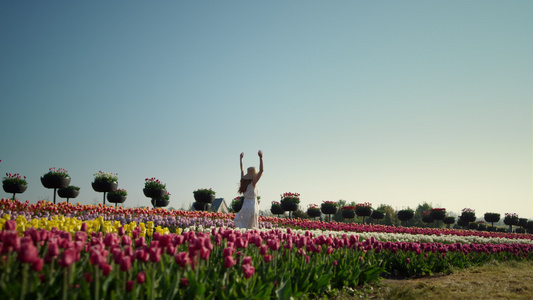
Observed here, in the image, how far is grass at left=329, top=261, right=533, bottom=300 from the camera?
5709mm

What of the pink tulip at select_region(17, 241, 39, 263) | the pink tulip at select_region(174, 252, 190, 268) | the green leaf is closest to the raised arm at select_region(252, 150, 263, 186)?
the green leaf

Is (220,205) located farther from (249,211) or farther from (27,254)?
(27,254)

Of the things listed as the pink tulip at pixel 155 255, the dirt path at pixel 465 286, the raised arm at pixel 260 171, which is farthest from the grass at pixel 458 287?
the raised arm at pixel 260 171

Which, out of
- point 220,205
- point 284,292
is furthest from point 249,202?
point 220,205

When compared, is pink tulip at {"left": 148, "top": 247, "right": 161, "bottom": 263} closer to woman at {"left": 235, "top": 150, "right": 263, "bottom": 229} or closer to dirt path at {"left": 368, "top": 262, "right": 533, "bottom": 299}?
dirt path at {"left": 368, "top": 262, "right": 533, "bottom": 299}

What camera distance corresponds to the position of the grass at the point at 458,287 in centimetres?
571

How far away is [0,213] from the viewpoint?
11148 mm

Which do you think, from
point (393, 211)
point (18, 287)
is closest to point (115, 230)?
point (18, 287)

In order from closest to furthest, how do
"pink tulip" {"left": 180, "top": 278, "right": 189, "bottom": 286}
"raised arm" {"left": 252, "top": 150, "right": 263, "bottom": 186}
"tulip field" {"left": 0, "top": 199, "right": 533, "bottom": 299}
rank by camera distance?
"tulip field" {"left": 0, "top": 199, "right": 533, "bottom": 299}
"pink tulip" {"left": 180, "top": 278, "right": 189, "bottom": 286}
"raised arm" {"left": 252, "top": 150, "right": 263, "bottom": 186}

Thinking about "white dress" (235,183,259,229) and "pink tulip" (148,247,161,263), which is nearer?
"pink tulip" (148,247,161,263)

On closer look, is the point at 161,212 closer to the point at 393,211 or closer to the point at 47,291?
the point at 47,291

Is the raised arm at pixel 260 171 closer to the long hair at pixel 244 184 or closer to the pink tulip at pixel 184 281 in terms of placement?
the long hair at pixel 244 184

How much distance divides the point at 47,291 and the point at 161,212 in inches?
504

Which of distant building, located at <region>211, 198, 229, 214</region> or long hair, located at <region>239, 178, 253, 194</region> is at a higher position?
long hair, located at <region>239, 178, 253, 194</region>
